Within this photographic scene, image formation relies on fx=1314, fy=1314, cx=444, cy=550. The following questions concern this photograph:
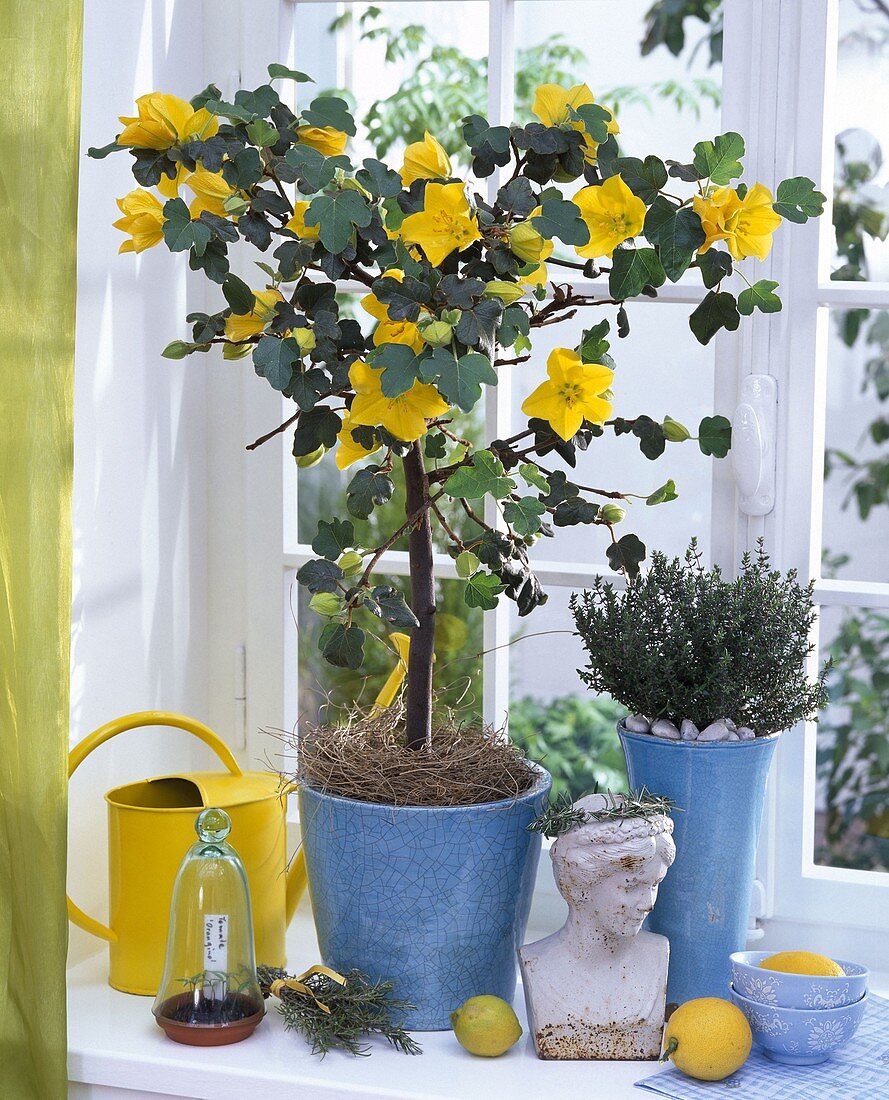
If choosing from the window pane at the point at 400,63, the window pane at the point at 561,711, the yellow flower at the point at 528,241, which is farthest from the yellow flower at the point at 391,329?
the window pane at the point at 561,711

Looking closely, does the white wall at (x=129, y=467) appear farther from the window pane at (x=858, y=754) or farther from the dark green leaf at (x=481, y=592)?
the window pane at (x=858, y=754)

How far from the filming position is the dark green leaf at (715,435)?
46.8 inches

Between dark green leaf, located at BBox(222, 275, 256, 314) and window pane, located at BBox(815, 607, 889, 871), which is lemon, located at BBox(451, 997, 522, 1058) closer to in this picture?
dark green leaf, located at BBox(222, 275, 256, 314)

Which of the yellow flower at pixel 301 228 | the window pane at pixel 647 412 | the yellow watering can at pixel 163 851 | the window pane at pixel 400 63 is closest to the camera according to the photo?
the yellow flower at pixel 301 228

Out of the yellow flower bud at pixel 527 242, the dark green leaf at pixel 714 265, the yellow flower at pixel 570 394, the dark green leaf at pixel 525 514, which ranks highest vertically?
the yellow flower bud at pixel 527 242

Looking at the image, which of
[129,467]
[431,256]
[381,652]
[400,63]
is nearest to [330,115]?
[431,256]

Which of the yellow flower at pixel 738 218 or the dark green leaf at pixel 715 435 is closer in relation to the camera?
the yellow flower at pixel 738 218

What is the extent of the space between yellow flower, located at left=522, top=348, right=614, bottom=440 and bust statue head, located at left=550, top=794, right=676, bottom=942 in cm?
35

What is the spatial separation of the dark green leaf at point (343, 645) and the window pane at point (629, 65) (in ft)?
9.10

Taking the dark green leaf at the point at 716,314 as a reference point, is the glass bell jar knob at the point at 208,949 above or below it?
below

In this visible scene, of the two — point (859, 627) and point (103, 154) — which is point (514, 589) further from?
point (859, 627)

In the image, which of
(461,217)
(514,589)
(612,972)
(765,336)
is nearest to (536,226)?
(461,217)

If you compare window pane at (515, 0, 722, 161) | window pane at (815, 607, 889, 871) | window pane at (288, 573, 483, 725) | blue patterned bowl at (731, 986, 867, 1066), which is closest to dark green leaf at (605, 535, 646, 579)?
blue patterned bowl at (731, 986, 867, 1066)

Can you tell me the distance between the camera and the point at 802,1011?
118 centimetres
